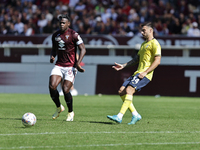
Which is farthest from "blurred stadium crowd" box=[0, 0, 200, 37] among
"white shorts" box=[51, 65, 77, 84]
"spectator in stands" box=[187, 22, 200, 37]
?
"white shorts" box=[51, 65, 77, 84]

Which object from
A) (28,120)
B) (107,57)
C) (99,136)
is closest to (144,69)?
(99,136)

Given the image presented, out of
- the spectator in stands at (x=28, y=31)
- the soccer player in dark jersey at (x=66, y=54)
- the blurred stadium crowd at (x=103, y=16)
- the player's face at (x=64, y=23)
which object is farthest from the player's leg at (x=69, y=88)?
the spectator in stands at (x=28, y=31)

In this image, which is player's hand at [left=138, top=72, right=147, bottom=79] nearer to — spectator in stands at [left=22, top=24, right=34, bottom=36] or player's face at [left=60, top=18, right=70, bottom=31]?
player's face at [left=60, top=18, right=70, bottom=31]

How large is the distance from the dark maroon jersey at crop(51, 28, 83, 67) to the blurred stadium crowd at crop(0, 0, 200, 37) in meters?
11.9

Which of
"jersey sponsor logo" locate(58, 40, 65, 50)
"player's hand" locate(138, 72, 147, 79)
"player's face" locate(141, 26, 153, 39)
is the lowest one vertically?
"player's hand" locate(138, 72, 147, 79)

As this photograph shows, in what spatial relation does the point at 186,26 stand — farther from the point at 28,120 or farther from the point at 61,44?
the point at 28,120

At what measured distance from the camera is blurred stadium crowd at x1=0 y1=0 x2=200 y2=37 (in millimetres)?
21234

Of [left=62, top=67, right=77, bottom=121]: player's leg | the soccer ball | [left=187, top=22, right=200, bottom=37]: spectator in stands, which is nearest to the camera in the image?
the soccer ball

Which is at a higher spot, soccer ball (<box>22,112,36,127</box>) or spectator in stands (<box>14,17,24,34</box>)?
spectator in stands (<box>14,17,24,34</box>)

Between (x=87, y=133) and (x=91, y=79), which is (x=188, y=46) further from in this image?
(x=87, y=133)

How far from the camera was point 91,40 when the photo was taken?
19906mm

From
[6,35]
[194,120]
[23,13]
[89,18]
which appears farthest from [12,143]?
[23,13]

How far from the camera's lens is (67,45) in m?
9.16

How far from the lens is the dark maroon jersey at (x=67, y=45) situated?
30.0 feet
